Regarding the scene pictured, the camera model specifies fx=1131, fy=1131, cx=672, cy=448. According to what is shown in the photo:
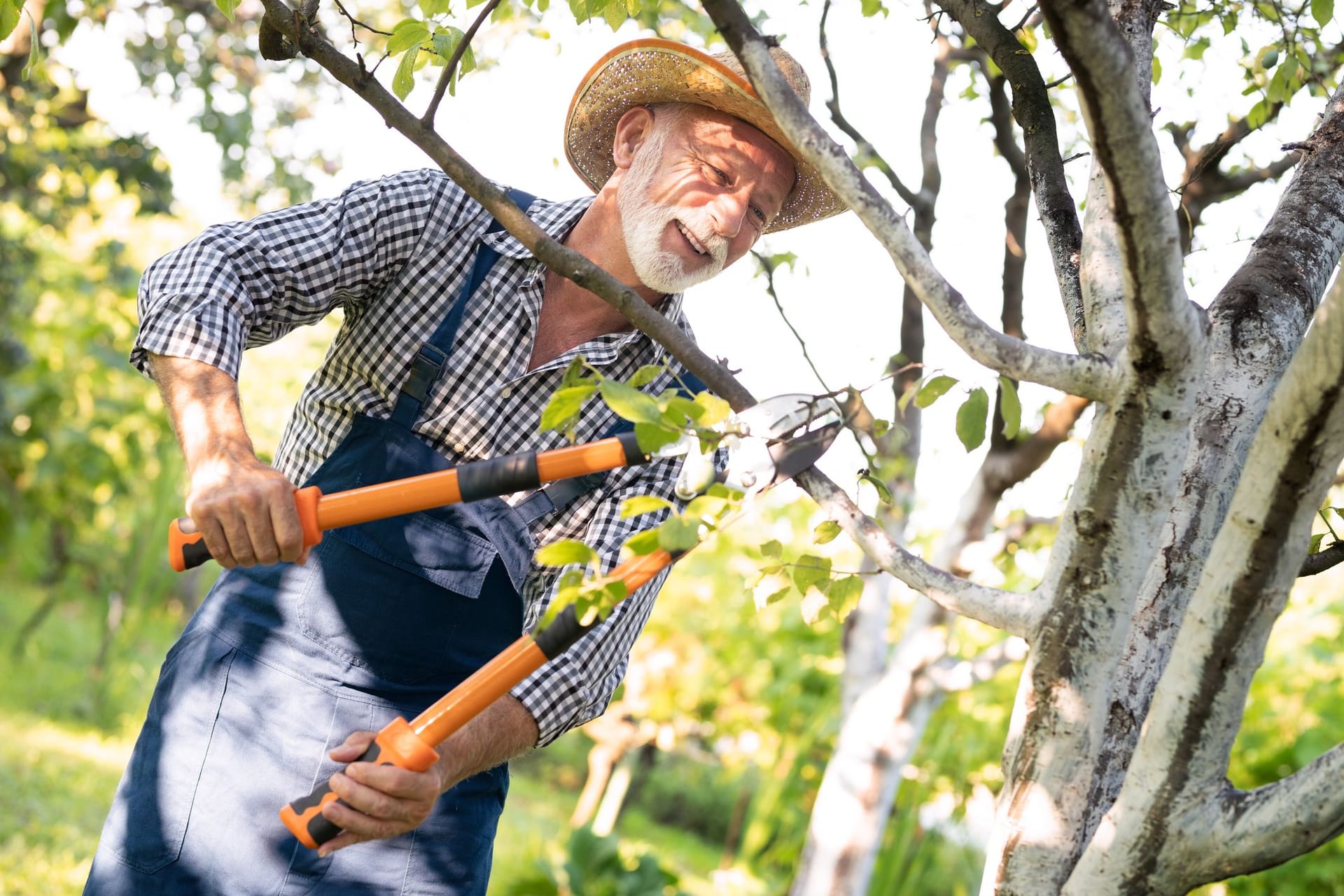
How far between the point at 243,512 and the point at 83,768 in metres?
5.38

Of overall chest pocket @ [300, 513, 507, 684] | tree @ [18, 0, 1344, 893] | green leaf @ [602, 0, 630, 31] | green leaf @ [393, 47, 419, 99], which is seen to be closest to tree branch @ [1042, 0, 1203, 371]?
tree @ [18, 0, 1344, 893]

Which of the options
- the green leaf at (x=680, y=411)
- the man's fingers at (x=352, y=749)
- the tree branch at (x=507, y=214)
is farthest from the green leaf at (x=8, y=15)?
the man's fingers at (x=352, y=749)

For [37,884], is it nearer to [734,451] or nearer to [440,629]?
[440,629]

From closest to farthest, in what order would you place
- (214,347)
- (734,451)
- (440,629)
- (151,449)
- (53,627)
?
(734,451) → (214,347) → (440,629) → (151,449) → (53,627)

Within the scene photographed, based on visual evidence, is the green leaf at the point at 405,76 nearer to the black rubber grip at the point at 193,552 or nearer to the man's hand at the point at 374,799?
the black rubber grip at the point at 193,552

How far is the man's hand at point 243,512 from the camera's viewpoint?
1.50m

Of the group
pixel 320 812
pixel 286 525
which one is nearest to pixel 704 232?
pixel 286 525

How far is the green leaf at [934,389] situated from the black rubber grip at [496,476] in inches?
21.6

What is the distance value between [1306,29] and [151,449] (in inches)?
306

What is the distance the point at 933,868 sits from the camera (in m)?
6.37

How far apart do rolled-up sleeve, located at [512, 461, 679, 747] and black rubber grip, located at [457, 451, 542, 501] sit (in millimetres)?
329

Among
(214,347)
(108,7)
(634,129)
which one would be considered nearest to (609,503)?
(214,347)

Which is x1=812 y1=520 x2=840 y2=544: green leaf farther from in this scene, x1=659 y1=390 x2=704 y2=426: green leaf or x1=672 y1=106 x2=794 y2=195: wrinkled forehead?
x1=672 y1=106 x2=794 y2=195: wrinkled forehead

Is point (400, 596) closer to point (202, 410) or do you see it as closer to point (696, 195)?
point (202, 410)
